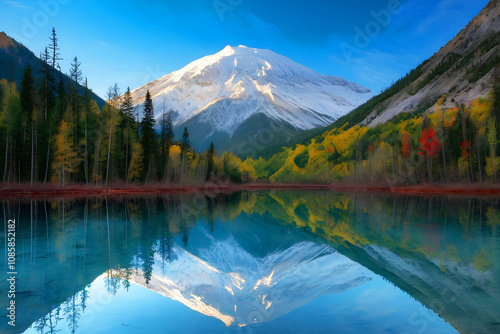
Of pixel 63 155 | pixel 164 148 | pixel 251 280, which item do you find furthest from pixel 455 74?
pixel 251 280

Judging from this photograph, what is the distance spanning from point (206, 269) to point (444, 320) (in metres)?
6.29

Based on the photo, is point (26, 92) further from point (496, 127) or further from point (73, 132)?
point (496, 127)

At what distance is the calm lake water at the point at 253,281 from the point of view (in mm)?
6246

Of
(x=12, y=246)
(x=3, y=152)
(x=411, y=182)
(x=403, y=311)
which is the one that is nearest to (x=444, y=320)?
(x=403, y=311)

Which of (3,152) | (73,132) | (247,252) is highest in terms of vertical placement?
(73,132)

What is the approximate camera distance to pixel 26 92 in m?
43.0

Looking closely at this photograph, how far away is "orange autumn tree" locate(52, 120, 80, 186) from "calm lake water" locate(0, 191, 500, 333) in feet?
87.1

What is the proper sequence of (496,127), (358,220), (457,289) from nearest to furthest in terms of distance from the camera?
(457,289)
(358,220)
(496,127)

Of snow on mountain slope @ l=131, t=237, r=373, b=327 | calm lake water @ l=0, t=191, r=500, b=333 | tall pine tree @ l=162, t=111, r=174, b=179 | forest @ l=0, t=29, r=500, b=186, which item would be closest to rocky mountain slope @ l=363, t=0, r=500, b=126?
forest @ l=0, t=29, r=500, b=186

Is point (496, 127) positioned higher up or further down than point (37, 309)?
higher up

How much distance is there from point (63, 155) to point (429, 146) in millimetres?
57092

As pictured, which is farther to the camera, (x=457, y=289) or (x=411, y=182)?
(x=411, y=182)

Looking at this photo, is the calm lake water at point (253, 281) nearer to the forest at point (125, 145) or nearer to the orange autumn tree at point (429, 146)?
the forest at point (125, 145)

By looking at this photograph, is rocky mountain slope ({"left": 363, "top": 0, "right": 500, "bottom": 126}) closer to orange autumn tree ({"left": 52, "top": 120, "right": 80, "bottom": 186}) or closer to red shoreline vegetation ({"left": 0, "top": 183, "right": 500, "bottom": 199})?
red shoreline vegetation ({"left": 0, "top": 183, "right": 500, "bottom": 199})
